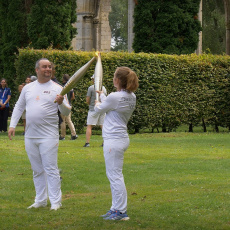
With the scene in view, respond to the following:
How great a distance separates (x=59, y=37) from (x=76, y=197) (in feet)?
49.8


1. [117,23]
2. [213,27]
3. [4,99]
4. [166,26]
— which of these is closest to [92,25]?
[166,26]

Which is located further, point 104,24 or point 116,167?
point 104,24

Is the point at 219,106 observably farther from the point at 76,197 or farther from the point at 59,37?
the point at 76,197

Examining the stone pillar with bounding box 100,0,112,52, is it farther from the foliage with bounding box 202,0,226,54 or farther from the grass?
the grass

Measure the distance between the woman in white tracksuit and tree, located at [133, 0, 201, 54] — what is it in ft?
62.4

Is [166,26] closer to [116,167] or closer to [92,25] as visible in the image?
[92,25]

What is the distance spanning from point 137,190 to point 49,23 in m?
14.9

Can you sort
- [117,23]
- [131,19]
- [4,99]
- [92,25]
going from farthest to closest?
1. [117,23]
2. [92,25]
3. [131,19]
4. [4,99]

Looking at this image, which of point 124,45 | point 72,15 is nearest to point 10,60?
point 72,15

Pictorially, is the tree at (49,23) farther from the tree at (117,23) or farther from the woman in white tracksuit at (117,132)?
the tree at (117,23)

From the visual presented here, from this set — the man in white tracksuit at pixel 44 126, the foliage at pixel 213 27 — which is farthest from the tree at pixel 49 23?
the foliage at pixel 213 27

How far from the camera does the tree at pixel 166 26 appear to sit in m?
26.4

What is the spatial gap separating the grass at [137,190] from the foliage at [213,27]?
103ft

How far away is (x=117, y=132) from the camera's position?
7602mm
